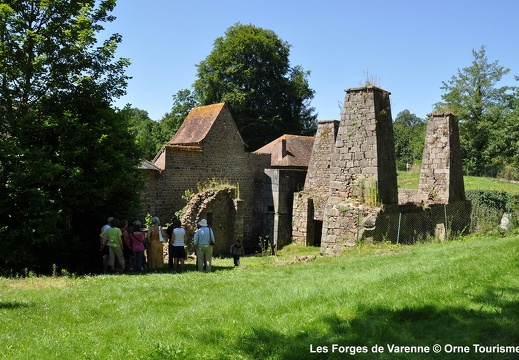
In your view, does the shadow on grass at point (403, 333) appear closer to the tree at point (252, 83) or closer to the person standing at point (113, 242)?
the person standing at point (113, 242)

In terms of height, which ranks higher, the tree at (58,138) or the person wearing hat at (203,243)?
the tree at (58,138)

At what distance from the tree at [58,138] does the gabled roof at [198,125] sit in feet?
37.7

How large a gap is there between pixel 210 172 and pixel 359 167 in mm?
11161

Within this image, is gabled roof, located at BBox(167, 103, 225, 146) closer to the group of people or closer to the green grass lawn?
the group of people

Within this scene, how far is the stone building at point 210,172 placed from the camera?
69.6 feet

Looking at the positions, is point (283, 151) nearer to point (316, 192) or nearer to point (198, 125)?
point (198, 125)

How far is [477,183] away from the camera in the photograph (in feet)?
103

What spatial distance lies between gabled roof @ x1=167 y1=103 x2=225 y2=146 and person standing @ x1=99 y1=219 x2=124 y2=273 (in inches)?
517

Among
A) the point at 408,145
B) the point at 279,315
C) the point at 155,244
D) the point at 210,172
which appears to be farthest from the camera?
the point at 408,145

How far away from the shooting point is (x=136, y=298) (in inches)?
293

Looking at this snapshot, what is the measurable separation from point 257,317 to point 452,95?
140 feet

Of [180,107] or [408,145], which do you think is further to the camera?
[408,145]

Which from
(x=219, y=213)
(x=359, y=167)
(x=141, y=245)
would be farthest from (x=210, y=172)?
(x=141, y=245)

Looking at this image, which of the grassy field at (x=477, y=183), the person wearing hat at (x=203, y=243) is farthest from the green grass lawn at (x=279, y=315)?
the grassy field at (x=477, y=183)
